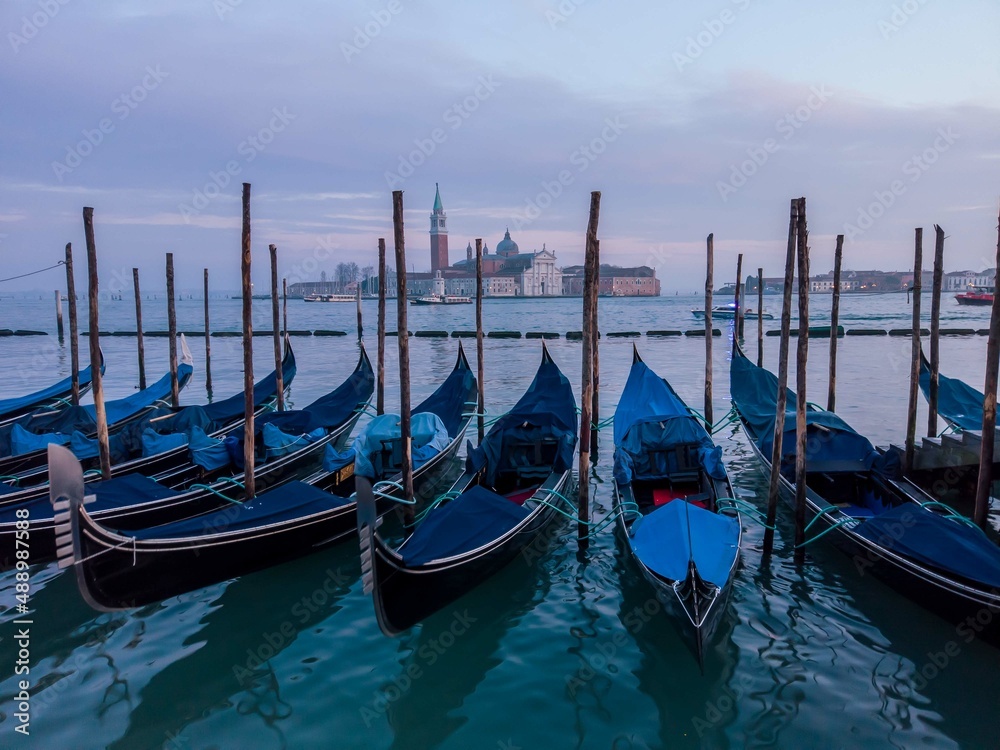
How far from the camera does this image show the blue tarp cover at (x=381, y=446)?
6.94 meters

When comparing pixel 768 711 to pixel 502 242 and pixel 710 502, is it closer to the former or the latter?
pixel 710 502

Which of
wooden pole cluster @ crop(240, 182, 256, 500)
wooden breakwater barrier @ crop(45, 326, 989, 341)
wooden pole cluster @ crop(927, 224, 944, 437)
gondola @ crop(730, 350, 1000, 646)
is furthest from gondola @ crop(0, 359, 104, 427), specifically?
wooden breakwater barrier @ crop(45, 326, 989, 341)

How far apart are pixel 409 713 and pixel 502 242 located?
5015 inches

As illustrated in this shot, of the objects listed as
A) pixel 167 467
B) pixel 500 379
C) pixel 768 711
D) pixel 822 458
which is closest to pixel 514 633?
pixel 768 711

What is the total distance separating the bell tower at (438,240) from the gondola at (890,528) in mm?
112405

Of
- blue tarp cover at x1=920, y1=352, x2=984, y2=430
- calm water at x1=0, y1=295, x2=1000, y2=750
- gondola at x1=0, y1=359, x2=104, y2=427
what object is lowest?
calm water at x1=0, y1=295, x2=1000, y2=750

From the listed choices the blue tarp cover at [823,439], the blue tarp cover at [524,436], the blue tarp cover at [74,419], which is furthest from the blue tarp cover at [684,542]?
the blue tarp cover at [74,419]

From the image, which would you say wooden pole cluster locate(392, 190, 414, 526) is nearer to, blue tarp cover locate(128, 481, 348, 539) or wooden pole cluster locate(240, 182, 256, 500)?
blue tarp cover locate(128, 481, 348, 539)

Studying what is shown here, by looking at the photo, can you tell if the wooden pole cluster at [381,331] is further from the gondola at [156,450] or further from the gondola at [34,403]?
the gondola at [34,403]

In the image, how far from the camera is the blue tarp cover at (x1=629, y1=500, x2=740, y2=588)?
442 centimetres

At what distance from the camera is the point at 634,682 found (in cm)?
409

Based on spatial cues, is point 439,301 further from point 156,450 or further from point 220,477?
point 220,477

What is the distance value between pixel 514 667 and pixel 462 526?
1134 mm

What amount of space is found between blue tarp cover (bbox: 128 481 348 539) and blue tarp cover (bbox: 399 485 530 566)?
1121mm
